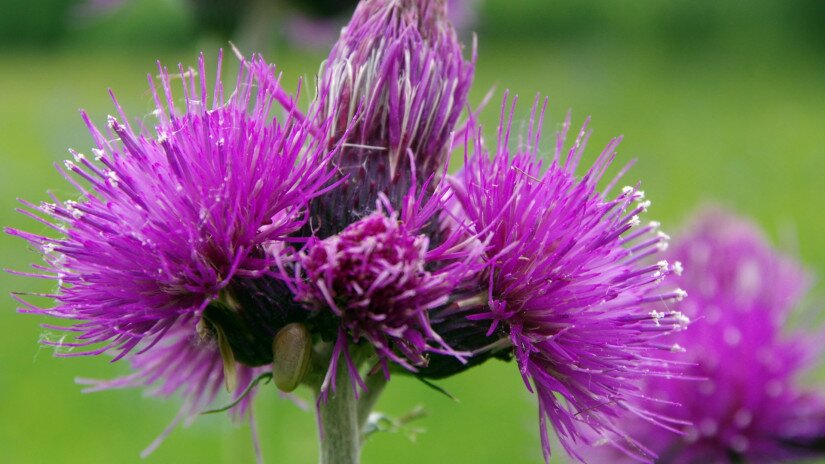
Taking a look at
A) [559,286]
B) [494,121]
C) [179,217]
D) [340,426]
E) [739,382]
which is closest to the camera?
[179,217]

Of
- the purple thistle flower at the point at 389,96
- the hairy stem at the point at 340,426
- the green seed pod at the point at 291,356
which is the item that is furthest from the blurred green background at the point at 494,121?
the hairy stem at the point at 340,426

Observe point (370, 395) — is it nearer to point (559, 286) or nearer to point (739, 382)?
point (559, 286)

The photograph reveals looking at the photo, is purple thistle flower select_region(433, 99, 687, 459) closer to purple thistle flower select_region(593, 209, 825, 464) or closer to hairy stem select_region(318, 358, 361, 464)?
hairy stem select_region(318, 358, 361, 464)

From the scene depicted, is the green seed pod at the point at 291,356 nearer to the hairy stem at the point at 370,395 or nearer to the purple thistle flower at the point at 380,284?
the purple thistle flower at the point at 380,284

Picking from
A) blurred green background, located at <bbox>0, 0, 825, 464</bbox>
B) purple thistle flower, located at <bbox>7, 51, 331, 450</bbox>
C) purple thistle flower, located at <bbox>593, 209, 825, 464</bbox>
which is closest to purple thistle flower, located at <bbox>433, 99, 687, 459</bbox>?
purple thistle flower, located at <bbox>7, 51, 331, 450</bbox>

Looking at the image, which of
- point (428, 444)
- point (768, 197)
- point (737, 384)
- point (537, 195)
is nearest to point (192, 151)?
point (537, 195)

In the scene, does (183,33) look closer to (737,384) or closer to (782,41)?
(782,41)

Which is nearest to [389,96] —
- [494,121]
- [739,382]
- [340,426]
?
[340,426]
